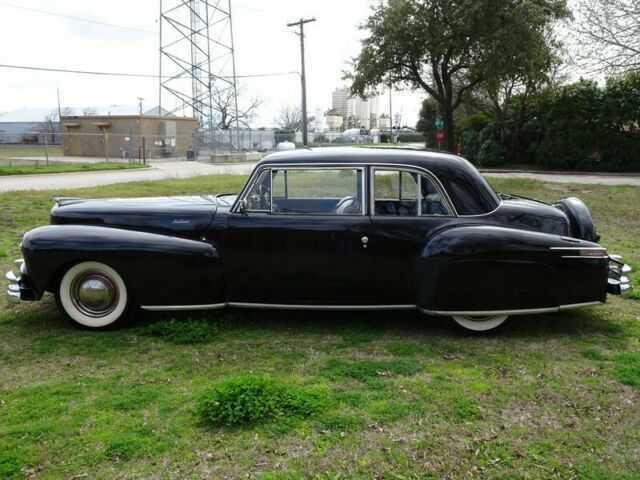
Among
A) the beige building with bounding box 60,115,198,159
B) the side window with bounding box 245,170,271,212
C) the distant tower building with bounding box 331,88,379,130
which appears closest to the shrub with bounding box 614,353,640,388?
the side window with bounding box 245,170,271,212

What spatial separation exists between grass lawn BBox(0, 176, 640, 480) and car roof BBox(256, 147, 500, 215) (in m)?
1.06

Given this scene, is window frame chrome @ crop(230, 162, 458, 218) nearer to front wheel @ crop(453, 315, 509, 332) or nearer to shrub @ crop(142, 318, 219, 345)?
front wheel @ crop(453, 315, 509, 332)

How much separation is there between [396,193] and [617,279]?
79.2 inches

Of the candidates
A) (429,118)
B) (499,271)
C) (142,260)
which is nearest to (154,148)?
(429,118)

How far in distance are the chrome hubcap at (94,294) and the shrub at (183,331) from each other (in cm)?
39

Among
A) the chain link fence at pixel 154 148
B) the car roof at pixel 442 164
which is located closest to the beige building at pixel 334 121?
the chain link fence at pixel 154 148

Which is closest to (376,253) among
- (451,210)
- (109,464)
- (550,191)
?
(451,210)

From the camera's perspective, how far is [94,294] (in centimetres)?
471

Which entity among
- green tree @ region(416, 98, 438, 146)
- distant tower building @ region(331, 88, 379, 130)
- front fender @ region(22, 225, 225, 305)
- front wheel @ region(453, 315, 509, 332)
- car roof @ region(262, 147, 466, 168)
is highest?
distant tower building @ region(331, 88, 379, 130)

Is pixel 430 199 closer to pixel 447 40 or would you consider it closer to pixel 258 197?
pixel 258 197

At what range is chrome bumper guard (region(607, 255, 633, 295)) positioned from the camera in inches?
182

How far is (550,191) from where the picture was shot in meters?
16.4

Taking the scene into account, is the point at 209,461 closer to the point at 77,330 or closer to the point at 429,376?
the point at 429,376

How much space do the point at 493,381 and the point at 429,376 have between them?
16.8 inches
